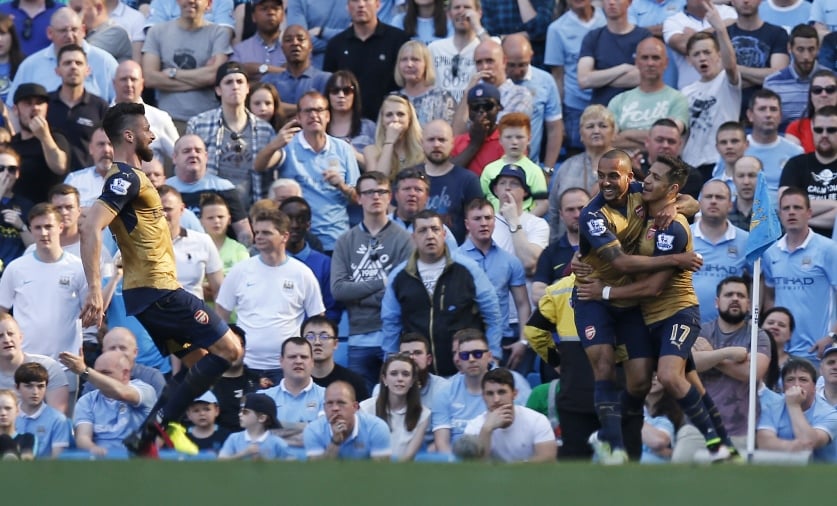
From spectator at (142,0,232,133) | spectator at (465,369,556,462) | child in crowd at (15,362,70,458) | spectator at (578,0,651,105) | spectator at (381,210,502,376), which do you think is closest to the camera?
spectator at (465,369,556,462)

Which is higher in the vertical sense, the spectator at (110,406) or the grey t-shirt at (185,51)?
the grey t-shirt at (185,51)

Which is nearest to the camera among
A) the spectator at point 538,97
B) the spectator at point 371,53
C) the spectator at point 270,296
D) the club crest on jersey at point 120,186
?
the club crest on jersey at point 120,186

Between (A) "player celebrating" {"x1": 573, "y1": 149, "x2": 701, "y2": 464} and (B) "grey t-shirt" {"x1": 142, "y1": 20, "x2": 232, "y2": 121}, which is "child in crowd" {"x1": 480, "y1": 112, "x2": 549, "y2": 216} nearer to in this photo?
(B) "grey t-shirt" {"x1": 142, "y1": 20, "x2": 232, "y2": 121}

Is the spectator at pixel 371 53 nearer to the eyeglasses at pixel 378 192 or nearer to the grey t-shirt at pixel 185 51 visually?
the grey t-shirt at pixel 185 51

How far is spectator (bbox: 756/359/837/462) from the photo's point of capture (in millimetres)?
11273

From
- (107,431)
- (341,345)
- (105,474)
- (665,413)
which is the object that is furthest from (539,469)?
(341,345)

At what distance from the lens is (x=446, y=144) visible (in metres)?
13.8

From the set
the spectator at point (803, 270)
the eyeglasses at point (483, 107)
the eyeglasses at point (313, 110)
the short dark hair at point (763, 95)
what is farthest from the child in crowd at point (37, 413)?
the short dark hair at point (763, 95)

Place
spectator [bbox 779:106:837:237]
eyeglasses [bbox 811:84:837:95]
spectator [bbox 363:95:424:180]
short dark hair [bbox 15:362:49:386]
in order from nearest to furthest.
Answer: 1. short dark hair [bbox 15:362:49:386]
2. spectator [bbox 779:106:837:237]
3. eyeglasses [bbox 811:84:837:95]
4. spectator [bbox 363:95:424:180]

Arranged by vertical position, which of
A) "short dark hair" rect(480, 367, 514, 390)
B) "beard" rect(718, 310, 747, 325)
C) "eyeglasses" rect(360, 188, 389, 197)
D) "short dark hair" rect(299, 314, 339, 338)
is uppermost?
"eyeglasses" rect(360, 188, 389, 197)

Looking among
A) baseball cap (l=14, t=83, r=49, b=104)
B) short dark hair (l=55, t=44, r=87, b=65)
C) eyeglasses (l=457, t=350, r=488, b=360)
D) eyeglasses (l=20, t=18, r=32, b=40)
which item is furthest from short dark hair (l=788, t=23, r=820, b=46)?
eyeglasses (l=20, t=18, r=32, b=40)

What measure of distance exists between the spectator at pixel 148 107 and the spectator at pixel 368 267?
2.13 metres

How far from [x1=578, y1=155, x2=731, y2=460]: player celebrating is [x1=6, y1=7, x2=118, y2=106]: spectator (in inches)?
257

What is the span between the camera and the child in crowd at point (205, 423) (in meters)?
11.5
